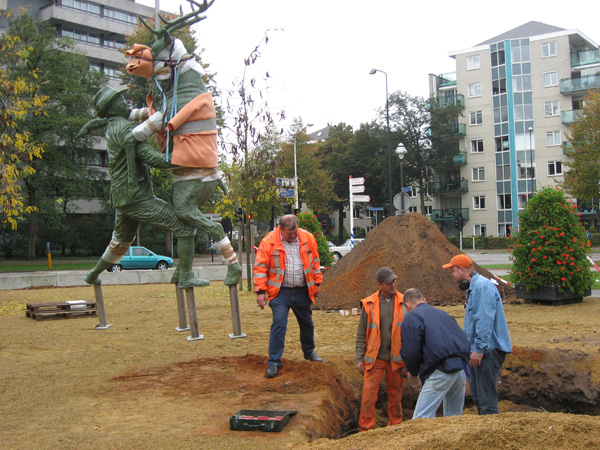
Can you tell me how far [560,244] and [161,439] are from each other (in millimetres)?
9959

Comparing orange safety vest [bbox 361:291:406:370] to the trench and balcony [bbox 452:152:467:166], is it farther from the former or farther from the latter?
balcony [bbox 452:152:467:166]

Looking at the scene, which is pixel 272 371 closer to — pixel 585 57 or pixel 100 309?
pixel 100 309

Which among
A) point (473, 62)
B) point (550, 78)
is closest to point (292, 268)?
point (550, 78)

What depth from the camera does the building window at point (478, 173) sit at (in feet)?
174

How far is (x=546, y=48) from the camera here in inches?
1892

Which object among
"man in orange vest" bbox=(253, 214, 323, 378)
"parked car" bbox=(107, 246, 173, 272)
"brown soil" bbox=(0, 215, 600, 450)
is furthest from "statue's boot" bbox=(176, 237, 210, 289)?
"parked car" bbox=(107, 246, 173, 272)

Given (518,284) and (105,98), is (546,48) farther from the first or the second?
(105,98)

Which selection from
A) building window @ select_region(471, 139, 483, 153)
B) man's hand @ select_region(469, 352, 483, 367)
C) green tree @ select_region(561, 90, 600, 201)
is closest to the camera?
man's hand @ select_region(469, 352, 483, 367)

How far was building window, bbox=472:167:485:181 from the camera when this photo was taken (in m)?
53.1

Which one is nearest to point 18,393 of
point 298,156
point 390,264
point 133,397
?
point 133,397

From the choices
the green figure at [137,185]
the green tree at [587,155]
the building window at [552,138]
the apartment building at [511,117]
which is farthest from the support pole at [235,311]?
the building window at [552,138]

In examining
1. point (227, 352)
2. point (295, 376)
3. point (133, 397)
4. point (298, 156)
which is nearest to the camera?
point (133, 397)

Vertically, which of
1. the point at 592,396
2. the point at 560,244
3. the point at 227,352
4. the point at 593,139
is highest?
the point at 593,139

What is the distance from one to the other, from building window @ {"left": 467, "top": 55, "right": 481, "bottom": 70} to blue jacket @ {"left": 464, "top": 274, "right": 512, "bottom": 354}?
2041 inches
